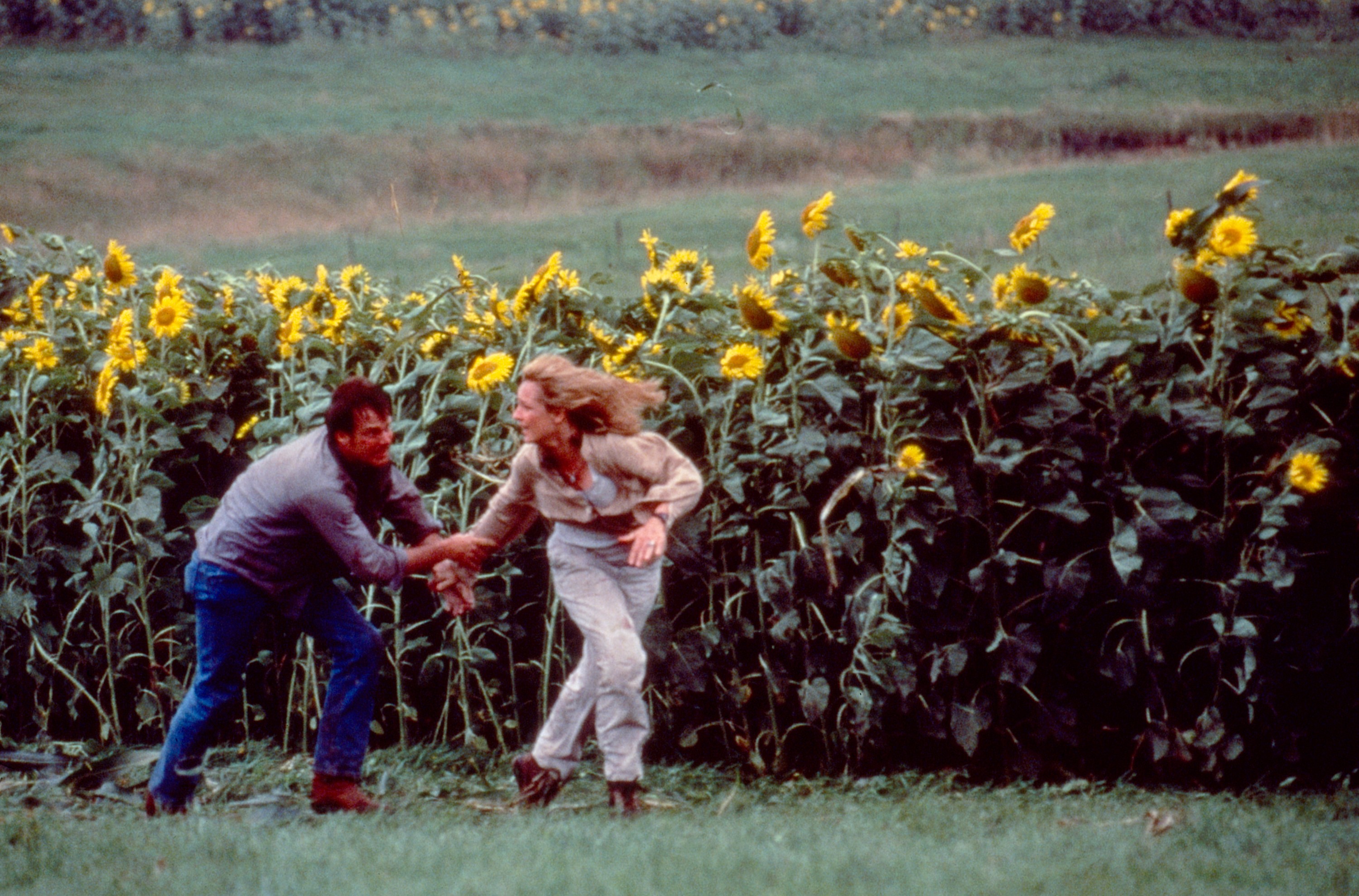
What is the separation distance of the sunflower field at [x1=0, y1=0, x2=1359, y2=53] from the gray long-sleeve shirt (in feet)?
22.5

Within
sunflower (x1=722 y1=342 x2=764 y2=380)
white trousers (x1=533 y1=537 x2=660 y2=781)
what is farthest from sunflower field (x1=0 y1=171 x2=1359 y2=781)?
white trousers (x1=533 y1=537 x2=660 y2=781)

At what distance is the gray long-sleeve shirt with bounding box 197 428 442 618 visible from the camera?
15.6ft

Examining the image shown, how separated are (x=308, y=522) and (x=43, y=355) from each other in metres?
1.86

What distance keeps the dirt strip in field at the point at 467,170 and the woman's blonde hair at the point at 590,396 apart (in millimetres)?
7666

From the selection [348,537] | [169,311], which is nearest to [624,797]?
[348,537]

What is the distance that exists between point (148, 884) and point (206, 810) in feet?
Result: 4.28

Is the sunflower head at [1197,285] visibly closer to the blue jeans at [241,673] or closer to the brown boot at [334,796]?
the blue jeans at [241,673]

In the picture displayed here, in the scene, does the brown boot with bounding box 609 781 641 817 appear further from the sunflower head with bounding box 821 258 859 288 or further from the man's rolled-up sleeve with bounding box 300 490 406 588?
the sunflower head with bounding box 821 258 859 288

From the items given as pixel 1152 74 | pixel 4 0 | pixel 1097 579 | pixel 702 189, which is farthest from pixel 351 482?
pixel 4 0

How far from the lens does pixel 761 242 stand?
17.7 feet

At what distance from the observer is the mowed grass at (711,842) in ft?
12.5

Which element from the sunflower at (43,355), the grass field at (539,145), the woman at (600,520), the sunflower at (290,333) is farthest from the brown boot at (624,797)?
the grass field at (539,145)

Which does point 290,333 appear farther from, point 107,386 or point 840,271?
point 840,271

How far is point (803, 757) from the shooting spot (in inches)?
220
